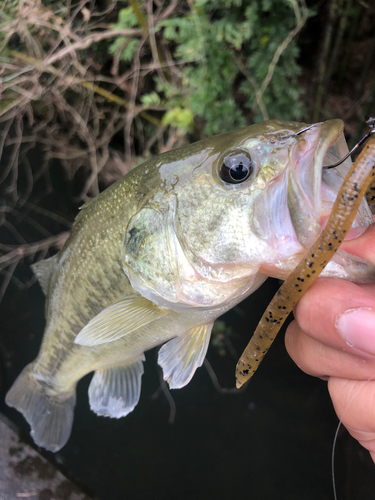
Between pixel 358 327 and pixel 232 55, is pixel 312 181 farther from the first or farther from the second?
pixel 232 55

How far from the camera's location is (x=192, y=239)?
657 millimetres

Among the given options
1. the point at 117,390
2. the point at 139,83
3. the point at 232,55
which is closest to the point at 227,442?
the point at 117,390

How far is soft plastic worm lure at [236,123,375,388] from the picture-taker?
44 centimetres

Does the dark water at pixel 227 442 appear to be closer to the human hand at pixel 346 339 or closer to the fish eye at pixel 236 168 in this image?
the human hand at pixel 346 339

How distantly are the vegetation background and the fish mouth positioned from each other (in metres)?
1.00

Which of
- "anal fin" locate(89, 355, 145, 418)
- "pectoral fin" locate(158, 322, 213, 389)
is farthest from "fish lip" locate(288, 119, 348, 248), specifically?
"anal fin" locate(89, 355, 145, 418)

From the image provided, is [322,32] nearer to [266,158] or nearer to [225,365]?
[266,158]

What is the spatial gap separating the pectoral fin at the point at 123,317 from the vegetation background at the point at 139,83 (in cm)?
113

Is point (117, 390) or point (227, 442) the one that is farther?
point (227, 442)

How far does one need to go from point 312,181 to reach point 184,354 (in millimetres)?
546

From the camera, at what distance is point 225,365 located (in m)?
1.94

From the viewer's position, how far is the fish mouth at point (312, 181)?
0.51m

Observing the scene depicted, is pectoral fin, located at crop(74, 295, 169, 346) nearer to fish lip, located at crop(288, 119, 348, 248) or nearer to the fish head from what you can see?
the fish head

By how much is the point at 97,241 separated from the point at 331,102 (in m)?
1.62
